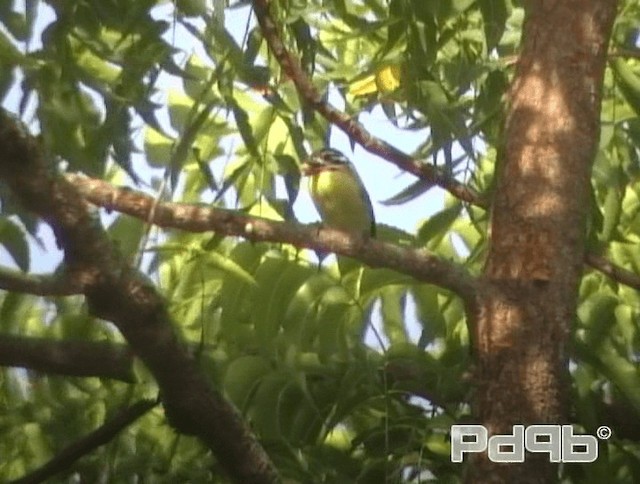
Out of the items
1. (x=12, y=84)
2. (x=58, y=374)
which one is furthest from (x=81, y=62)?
(x=58, y=374)

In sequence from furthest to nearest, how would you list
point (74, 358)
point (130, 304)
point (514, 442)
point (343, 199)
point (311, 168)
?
1. point (343, 199)
2. point (311, 168)
3. point (74, 358)
4. point (514, 442)
5. point (130, 304)

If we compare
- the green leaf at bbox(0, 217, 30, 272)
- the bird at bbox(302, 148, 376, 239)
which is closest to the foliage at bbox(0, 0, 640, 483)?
the green leaf at bbox(0, 217, 30, 272)

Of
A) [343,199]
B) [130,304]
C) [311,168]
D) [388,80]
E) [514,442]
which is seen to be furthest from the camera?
[343,199]

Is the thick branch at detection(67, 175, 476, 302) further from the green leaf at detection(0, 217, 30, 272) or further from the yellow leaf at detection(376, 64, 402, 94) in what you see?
the yellow leaf at detection(376, 64, 402, 94)

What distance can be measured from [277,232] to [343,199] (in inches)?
33.3

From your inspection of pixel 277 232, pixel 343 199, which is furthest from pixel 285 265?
pixel 343 199

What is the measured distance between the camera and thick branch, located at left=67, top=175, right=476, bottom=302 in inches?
48.1

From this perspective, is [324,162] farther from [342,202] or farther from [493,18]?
[493,18]

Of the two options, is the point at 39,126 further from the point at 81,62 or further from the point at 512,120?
the point at 512,120

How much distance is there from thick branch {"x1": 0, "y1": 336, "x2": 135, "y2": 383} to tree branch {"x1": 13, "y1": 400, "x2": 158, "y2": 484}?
0.09 m

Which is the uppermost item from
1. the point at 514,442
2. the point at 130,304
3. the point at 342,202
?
the point at 342,202

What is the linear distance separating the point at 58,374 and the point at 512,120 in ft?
1.83

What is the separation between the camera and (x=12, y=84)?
1329 mm

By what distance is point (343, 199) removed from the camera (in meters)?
2.11
